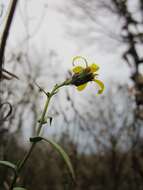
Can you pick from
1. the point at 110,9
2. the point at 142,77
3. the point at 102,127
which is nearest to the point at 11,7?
the point at 142,77

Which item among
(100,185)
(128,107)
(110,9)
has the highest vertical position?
(110,9)

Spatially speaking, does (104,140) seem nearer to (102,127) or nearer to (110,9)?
(102,127)

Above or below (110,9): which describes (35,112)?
below

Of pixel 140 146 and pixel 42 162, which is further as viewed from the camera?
pixel 42 162

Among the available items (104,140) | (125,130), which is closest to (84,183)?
(104,140)

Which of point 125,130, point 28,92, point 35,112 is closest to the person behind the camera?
point 28,92

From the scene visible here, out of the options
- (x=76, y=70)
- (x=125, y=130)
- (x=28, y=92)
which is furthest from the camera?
(x=125, y=130)

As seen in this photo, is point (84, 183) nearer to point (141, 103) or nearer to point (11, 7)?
point (141, 103)

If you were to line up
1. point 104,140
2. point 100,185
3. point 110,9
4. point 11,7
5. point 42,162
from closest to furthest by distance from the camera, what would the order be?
point 11,7 → point 104,140 → point 42,162 → point 110,9 → point 100,185

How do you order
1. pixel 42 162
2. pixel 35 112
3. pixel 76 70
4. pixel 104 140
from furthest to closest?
1. pixel 42 162
2. pixel 104 140
3. pixel 35 112
4. pixel 76 70
